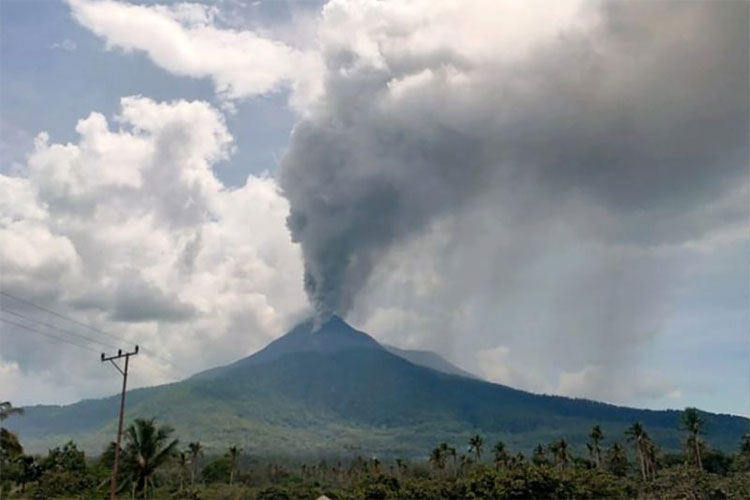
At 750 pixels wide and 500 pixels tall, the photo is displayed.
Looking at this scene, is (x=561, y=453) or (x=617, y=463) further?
(x=617, y=463)

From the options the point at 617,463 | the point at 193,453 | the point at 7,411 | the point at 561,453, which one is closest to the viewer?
the point at 7,411

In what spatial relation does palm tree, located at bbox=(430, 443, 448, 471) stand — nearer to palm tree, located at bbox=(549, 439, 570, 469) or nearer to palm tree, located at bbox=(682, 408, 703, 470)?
palm tree, located at bbox=(549, 439, 570, 469)

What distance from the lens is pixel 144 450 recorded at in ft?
124

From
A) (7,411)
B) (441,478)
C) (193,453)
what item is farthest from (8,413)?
(193,453)

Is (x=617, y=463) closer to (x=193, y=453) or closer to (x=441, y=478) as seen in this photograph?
(x=441, y=478)

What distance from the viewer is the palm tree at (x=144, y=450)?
3759cm

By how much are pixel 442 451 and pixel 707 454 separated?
2875 cm

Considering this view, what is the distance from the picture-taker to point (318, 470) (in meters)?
111

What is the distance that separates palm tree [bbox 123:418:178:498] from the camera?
37.6 meters

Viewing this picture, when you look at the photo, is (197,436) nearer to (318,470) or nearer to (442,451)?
(318,470)

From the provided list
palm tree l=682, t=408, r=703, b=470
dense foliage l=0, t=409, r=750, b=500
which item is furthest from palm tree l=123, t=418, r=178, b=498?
palm tree l=682, t=408, r=703, b=470

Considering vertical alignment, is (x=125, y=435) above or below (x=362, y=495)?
above

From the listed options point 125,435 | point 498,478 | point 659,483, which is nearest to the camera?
point 125,435

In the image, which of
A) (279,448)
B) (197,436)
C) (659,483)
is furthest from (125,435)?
(197,436)
